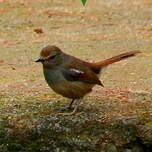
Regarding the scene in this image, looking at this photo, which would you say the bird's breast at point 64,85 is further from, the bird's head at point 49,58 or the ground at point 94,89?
the ground at point 94,89

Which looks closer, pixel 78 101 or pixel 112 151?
pixel 112 151

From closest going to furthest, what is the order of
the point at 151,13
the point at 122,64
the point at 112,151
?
the point at 112,151 → the point at 122,64 → the point at 151,13

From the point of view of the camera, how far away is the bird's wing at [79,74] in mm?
6129

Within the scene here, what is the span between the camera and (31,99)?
22.1 feet

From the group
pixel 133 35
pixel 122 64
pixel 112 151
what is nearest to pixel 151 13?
pixel 133 35

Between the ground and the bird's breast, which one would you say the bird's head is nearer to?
the bird's breast

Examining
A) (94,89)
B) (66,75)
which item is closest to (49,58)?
(66,75)

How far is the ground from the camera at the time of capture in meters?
5.89

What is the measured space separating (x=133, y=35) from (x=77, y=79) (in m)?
4.25

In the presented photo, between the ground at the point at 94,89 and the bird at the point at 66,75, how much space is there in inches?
7.8

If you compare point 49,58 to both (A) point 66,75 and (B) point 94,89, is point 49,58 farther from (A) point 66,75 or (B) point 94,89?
(B) point 94,89

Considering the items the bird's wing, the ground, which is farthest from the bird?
the ground

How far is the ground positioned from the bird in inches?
7.8

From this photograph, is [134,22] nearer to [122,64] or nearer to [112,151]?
[122,64]
